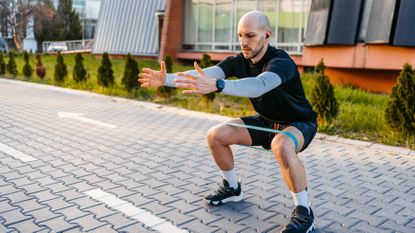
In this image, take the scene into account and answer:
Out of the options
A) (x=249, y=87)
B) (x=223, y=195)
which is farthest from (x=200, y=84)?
(x=223, y=195)

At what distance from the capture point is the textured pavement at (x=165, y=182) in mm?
3705

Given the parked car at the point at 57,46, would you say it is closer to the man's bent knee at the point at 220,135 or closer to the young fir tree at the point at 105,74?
the young fir tree at the point at 105,74

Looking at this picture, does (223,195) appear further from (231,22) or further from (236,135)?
(231,22)

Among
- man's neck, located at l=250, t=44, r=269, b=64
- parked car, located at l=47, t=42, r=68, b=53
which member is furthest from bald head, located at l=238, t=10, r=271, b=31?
parked car, located at l=47, t=42, r=68, b=53

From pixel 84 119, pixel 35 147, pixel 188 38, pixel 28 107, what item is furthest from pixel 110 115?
pixel 188 38

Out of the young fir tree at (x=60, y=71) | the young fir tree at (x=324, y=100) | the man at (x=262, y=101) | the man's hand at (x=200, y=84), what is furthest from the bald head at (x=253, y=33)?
the young fir tree at (x=60, y=71)

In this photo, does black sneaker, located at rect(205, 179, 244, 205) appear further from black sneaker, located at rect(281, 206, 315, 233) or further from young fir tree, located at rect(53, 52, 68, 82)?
young fir tree, located at rect(53, 52, 68, 82)

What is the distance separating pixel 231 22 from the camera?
20.5 m

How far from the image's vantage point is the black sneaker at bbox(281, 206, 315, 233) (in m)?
3.38

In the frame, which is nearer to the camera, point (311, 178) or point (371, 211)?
point (371, 211)

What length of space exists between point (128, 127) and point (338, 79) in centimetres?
864

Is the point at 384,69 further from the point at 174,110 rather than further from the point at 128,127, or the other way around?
the point at 128,127

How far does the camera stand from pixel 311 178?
515 cm

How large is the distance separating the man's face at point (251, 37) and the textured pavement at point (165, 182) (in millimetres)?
1518
